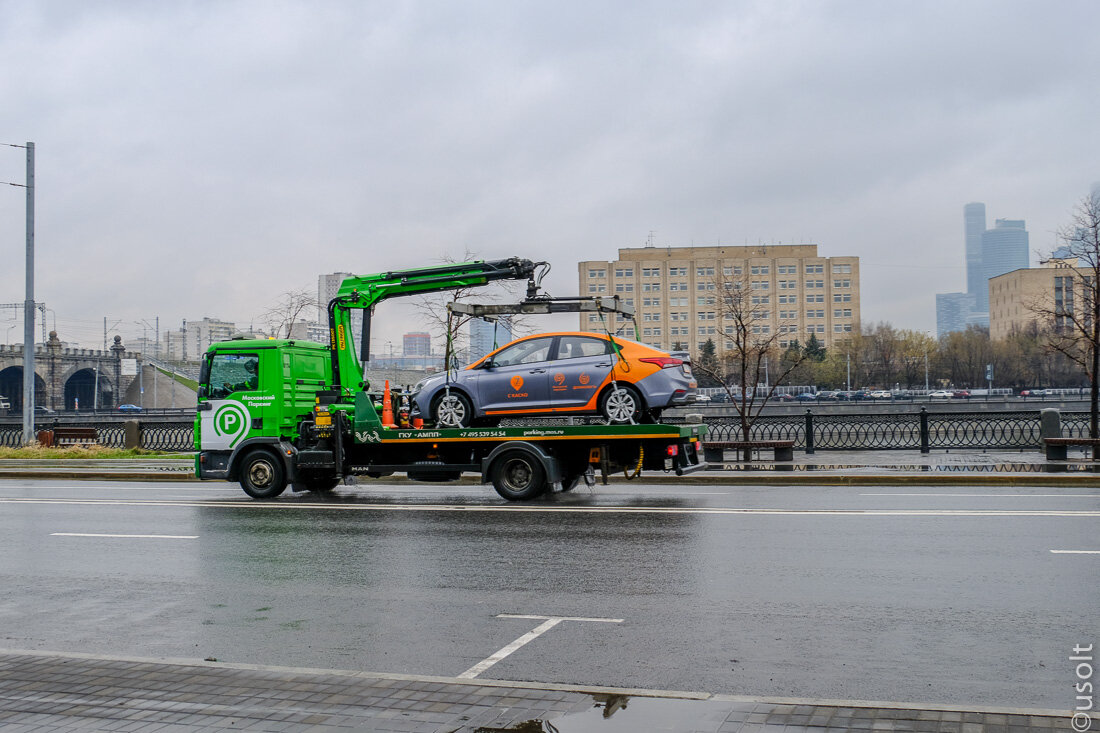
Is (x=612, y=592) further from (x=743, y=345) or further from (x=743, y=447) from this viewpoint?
(x=743, y=345)

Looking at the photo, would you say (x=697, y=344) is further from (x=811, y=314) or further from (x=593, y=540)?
(x=593, y=540)

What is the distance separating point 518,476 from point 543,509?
1351 mm

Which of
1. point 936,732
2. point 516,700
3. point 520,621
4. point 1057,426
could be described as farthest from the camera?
point 1057,426

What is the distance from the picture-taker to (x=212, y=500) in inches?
657

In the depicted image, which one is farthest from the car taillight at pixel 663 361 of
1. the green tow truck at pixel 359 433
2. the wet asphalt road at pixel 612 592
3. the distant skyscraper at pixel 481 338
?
the distant skyscraper at pixel 481 338

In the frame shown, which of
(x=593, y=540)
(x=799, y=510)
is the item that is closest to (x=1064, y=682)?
(x=593, y=540)

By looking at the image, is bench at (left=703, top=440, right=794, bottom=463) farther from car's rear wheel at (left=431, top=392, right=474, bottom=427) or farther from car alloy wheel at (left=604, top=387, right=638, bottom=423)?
car's rear wheel at (left=431, top=392, right=474, bottom=427)

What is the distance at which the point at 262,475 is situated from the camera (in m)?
16.6

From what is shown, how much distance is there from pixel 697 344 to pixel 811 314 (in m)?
17.8

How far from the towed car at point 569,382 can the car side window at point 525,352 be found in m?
0.02

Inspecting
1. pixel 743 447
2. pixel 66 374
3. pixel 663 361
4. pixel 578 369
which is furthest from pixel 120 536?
pixel 66 374

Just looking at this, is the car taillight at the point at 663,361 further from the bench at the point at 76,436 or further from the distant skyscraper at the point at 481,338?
the bench at the point at 76,436

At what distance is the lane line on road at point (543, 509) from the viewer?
41.2ft

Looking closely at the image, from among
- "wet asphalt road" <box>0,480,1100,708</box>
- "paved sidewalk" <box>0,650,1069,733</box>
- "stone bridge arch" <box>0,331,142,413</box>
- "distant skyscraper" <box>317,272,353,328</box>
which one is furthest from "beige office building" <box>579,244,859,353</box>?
"paved sidewalk" <box>0,650,1069,733</box>
